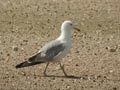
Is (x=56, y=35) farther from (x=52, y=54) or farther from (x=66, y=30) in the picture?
(x=52, y=54)

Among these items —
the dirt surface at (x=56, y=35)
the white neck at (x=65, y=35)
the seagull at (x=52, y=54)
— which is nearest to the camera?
the dirt surface at (x=56, y=35)

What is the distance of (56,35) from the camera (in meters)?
16.4

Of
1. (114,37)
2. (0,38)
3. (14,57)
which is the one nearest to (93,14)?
(114,37)

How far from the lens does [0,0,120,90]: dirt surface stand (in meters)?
12.0

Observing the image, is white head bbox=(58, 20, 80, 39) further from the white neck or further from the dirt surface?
the dirt surface

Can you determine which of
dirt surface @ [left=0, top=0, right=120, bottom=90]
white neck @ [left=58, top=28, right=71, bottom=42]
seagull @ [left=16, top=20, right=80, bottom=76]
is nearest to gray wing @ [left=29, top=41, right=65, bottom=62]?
seagull @ [left=16, top=20, right=80, bottom=76]

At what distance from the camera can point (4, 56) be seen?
13812mm

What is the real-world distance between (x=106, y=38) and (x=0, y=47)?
2.83m

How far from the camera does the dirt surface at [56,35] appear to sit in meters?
12.0

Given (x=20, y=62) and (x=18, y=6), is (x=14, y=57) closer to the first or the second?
(x=20, y=62)

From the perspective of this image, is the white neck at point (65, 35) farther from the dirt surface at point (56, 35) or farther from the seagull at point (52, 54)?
the dirt surface at point (56, 35)

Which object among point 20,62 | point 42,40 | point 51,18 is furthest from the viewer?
point 51,18

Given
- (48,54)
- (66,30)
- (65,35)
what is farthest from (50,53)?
(66,30)

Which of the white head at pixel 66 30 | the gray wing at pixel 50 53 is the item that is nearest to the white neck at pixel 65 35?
the white head at pixel 66 30
